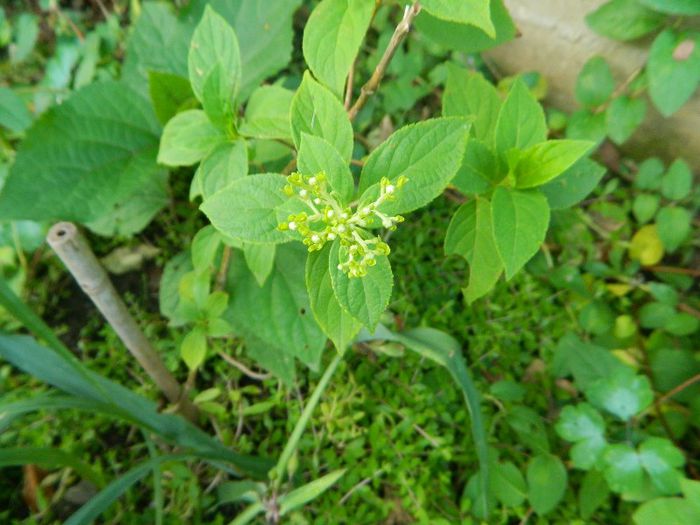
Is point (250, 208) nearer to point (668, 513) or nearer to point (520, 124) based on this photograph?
point (520, 124)

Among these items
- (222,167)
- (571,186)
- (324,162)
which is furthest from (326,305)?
(571,186)

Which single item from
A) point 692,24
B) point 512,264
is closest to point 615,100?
point 692,24

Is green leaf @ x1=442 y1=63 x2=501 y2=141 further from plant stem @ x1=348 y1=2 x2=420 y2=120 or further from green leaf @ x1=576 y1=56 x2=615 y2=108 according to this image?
green leaf @ x1=576 y1=56 x2=615 y2=108

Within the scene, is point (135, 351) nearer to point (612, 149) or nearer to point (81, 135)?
point (81, 135)

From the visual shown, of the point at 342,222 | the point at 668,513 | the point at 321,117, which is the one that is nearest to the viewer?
the point at 342,222

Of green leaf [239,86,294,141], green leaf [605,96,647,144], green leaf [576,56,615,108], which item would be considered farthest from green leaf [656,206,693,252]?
green leaf [239,86,294,141]
